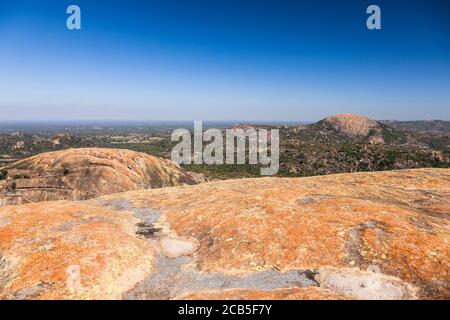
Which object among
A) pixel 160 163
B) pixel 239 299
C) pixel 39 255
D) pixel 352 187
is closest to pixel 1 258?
pixel 39 255

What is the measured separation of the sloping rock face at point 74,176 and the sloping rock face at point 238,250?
51.0 metres

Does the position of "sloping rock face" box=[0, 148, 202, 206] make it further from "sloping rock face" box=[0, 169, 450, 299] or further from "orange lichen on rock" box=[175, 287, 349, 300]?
"orange lichen on rock" box=[175, 287, 349, 300]

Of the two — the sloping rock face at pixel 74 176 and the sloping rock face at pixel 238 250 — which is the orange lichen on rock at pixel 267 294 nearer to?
the sloping rock face at pixel 238 250

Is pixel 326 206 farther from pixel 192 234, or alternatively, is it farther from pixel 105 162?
pixel 105 162

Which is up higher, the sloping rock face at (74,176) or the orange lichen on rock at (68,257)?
the orange lichen on rock at (68,257)

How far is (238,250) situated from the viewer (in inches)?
762

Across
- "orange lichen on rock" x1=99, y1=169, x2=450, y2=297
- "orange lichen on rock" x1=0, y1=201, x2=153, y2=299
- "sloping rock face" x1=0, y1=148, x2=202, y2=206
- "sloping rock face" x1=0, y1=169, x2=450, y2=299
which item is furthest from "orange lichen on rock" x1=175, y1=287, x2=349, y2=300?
"sloping rock face" x1=0, y1=148, x2=202, y2=206

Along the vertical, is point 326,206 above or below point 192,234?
above

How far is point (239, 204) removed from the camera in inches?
1091

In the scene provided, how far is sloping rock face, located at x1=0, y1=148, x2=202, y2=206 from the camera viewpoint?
257 ft

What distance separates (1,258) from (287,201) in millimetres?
21752

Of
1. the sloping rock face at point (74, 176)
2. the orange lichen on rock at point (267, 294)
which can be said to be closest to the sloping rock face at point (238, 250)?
the orange lichen on rock at point (267, 294)

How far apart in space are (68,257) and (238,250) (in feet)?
33.6

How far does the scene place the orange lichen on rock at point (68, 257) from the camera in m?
15.3
